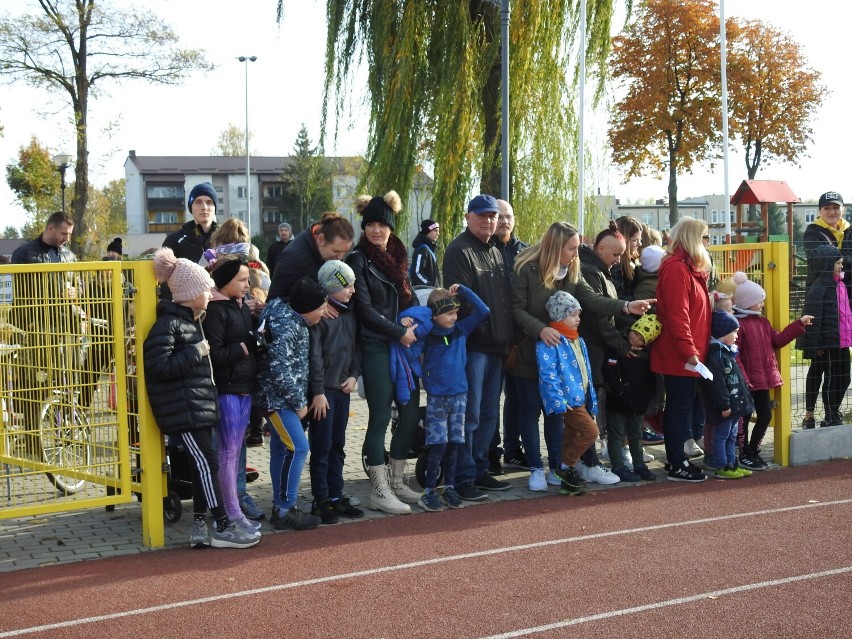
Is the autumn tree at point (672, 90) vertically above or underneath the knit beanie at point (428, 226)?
above

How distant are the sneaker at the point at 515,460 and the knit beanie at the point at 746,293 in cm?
243

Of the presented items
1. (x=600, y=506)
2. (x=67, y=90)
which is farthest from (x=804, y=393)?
(x=67, y=90)

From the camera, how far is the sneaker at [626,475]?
28.2ft

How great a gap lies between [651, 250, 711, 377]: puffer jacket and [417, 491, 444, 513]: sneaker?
2.26 meters

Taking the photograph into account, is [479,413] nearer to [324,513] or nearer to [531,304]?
[531,304]

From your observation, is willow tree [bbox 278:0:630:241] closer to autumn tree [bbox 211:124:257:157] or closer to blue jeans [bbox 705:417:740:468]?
blue jeans [bbox 705:417:740:468]

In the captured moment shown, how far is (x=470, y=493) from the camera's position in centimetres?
796

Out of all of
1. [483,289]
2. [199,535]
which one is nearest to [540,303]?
[483,289]

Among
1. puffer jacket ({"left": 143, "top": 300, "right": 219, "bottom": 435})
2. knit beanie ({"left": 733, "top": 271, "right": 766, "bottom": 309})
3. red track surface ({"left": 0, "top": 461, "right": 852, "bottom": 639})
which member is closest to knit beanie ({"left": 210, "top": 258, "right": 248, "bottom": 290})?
puffer jacket ({"left": 143, "top": 300, "right": 219, "bottom": 435})

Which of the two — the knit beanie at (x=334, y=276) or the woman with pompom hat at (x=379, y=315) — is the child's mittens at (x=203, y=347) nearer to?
the knit beanie at (x=334, y=276)

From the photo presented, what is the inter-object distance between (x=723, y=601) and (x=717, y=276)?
181 inches

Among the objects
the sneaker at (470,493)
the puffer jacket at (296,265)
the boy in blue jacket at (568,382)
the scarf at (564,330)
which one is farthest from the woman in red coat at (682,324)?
the puffer jacket at (296,265)

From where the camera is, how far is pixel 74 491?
7129 millimetres

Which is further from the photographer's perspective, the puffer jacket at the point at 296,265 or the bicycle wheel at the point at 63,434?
the puffer jacket at the point at 296,265
